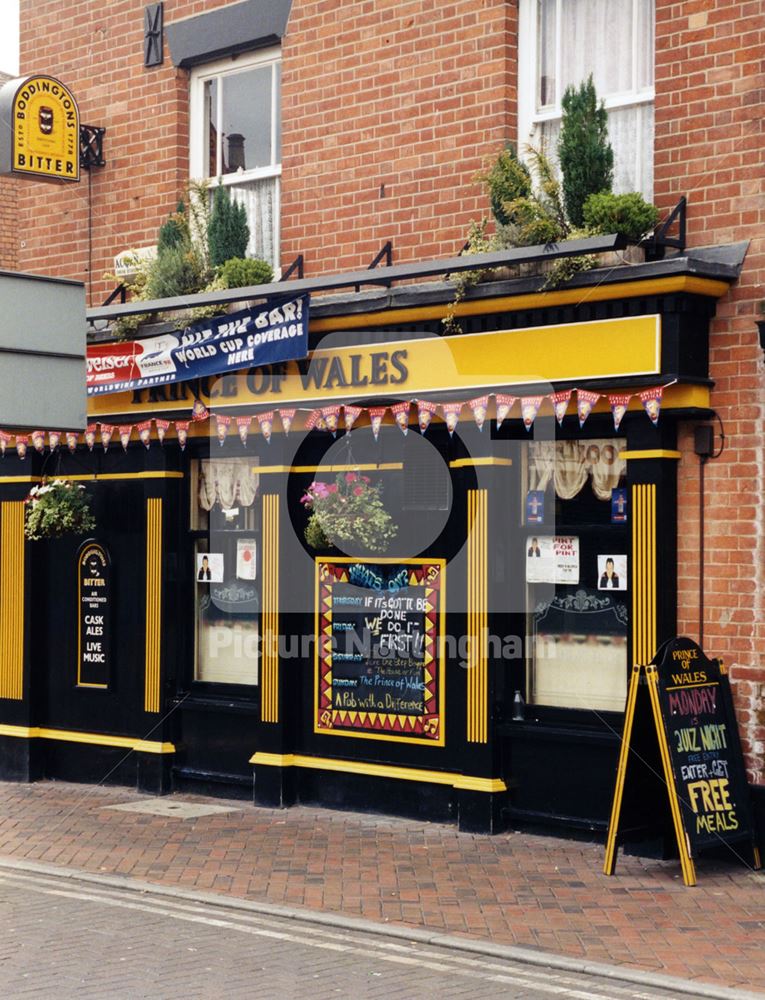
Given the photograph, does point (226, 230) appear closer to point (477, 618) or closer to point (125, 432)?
point (125, 432)

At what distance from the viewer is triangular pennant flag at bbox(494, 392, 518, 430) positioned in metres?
11.0

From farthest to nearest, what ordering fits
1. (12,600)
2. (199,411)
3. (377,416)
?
(12,600), (199,411), (377,416)

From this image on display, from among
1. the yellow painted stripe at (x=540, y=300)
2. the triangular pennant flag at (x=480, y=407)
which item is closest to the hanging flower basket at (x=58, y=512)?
the yellow painted stripe at (x=540, y=300)

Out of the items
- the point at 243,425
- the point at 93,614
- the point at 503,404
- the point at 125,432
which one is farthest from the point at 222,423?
the point at 503,404

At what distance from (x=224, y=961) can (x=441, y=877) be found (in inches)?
90.6

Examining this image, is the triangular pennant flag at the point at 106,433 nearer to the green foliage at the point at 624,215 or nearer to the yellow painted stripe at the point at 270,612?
the yellow painted stripe at the point at 270,612

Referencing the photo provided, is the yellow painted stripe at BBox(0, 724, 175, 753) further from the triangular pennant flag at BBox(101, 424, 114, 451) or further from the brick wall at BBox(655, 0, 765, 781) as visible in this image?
the brick wall at BBox(655, 0, 765, 781)

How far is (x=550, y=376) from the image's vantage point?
1084 cm

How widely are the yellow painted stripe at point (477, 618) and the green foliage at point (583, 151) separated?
90.2 inches

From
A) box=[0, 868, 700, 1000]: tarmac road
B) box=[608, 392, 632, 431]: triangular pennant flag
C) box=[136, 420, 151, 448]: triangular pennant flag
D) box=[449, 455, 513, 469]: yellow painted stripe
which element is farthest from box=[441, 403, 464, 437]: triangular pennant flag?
box=[0, 868, 700, 1000]: tarmac road

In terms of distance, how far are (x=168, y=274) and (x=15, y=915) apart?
6181 mm

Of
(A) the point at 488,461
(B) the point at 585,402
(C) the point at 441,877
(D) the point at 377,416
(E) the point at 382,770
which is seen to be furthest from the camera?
(E) the point at 382,770

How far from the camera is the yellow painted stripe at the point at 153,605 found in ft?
44.2

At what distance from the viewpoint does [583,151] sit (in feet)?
35.0
